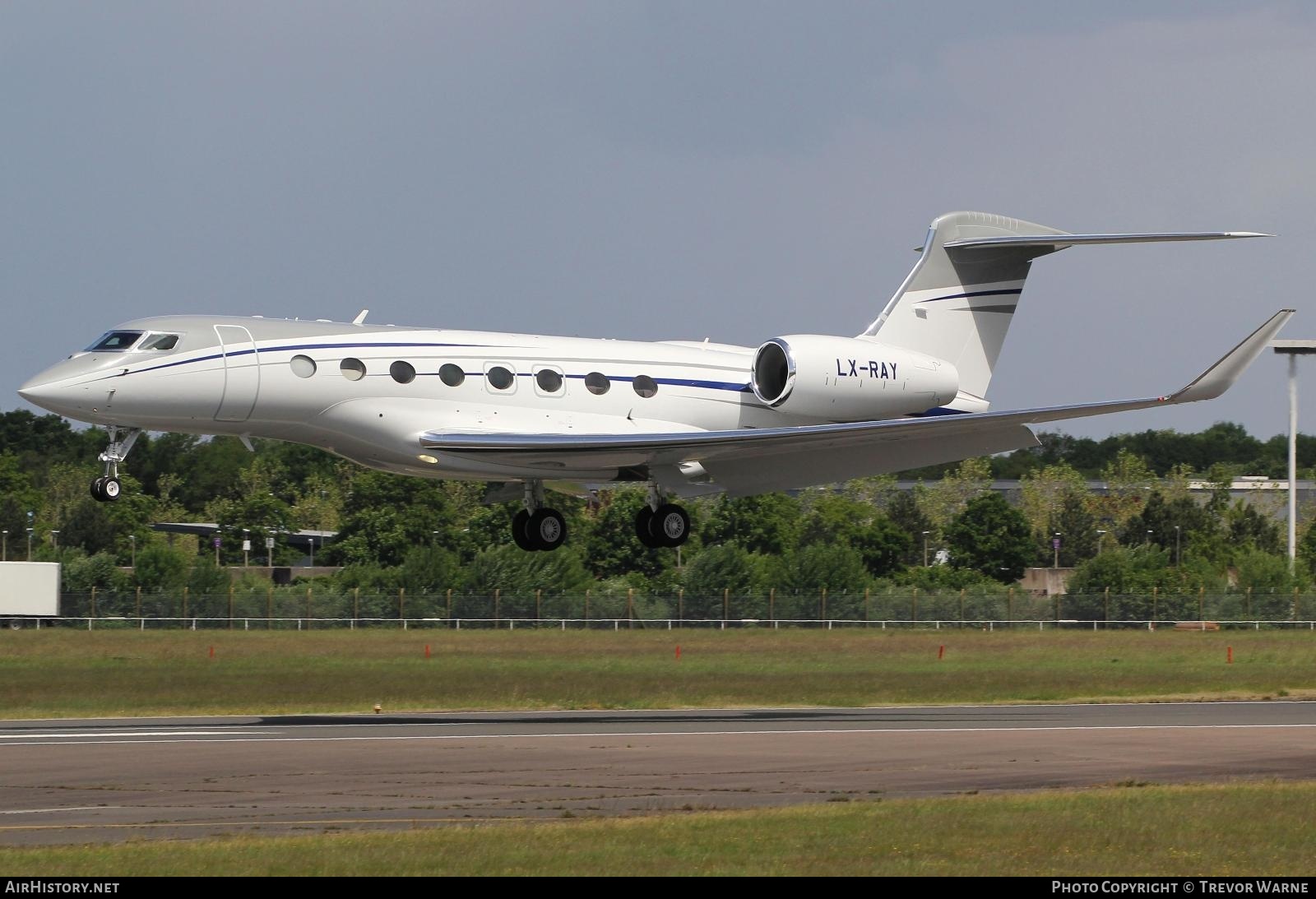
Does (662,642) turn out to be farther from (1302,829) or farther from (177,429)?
(1302,829)

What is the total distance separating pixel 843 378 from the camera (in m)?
27.7

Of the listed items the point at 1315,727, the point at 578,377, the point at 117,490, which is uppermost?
the point at 578,377

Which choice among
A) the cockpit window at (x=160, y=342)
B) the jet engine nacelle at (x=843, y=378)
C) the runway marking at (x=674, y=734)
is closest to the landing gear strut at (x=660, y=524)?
the jet engine nacelle at (x=843, y=378)

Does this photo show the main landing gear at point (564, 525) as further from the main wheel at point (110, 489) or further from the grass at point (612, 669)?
the grass at point (612, 669)

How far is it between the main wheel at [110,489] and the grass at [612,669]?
1096 cm

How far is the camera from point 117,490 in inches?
923

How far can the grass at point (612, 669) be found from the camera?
36406mm

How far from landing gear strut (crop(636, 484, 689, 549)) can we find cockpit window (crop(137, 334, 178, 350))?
24.8ft

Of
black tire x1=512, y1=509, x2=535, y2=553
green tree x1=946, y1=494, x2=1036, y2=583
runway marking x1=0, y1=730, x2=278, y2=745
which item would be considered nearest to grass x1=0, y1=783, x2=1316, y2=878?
black tire x1=512, y1=509, x2=535, y2=553

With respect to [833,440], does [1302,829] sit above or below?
below

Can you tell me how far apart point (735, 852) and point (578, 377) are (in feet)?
41.9

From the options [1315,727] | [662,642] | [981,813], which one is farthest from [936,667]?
[981,813]

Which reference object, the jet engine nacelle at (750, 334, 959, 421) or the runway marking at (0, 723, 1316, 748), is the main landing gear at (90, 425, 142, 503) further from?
the jet engine nacelle at (750, 334, 959, 421)
